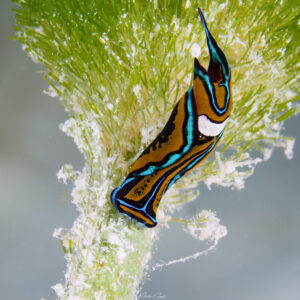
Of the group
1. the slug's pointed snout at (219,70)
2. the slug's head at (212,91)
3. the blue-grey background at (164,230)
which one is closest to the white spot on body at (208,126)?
the slug's head at (212,91)

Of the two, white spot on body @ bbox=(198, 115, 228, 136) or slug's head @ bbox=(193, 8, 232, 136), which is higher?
slug's head @ bbox=(193, 8, 232, 136)

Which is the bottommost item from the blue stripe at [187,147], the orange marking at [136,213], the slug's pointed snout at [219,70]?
the orange marking at [136,213]

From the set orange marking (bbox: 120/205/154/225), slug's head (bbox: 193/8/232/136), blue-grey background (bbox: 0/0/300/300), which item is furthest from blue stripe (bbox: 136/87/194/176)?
blue-grey background (bbox: 0/0/300/300)

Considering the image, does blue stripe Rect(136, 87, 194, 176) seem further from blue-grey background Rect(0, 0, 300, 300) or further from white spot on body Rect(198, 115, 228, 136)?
blue-grey background Rect(0, 0, 300, 300)

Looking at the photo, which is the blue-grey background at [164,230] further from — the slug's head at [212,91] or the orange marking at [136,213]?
the slug's head at [212,91]

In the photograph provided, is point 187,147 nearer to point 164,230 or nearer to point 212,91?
point 212,91

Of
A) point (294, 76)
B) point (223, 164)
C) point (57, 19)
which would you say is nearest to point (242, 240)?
point (223, 164)
